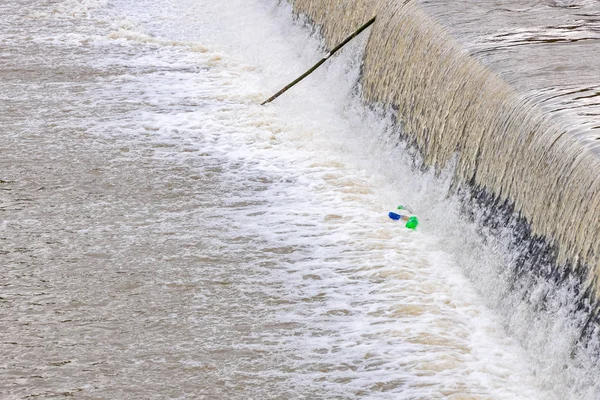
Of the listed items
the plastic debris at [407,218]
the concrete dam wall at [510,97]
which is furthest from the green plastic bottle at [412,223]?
the concrete dam wall at [510,97]

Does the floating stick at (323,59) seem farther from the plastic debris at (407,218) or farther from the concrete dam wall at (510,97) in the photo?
the plastic debris at (407,218)

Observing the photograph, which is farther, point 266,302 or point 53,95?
point 53,95

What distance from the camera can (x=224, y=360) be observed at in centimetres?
445

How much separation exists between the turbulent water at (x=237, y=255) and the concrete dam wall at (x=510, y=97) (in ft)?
0.74

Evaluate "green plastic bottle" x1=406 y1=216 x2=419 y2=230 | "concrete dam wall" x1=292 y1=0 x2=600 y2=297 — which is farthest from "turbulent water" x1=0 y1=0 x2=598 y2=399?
"concrete dam wall" x1=292 y1=0 x2=600 y2=297

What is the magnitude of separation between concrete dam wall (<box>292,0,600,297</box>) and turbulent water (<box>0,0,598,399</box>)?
0.74 ft

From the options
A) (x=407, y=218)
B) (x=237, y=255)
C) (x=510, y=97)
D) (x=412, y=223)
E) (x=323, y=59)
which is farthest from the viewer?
(x=323, y=59)

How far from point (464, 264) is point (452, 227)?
329 mm

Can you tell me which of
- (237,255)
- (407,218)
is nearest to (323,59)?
(407,218)

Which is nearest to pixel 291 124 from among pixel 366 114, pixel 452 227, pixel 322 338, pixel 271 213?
pixel 366 114

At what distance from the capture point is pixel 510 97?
513cm

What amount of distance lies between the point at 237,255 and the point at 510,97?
155 cm

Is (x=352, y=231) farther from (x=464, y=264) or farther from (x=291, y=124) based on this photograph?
(x=291, y=124)

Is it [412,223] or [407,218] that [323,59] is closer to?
[407,218]
